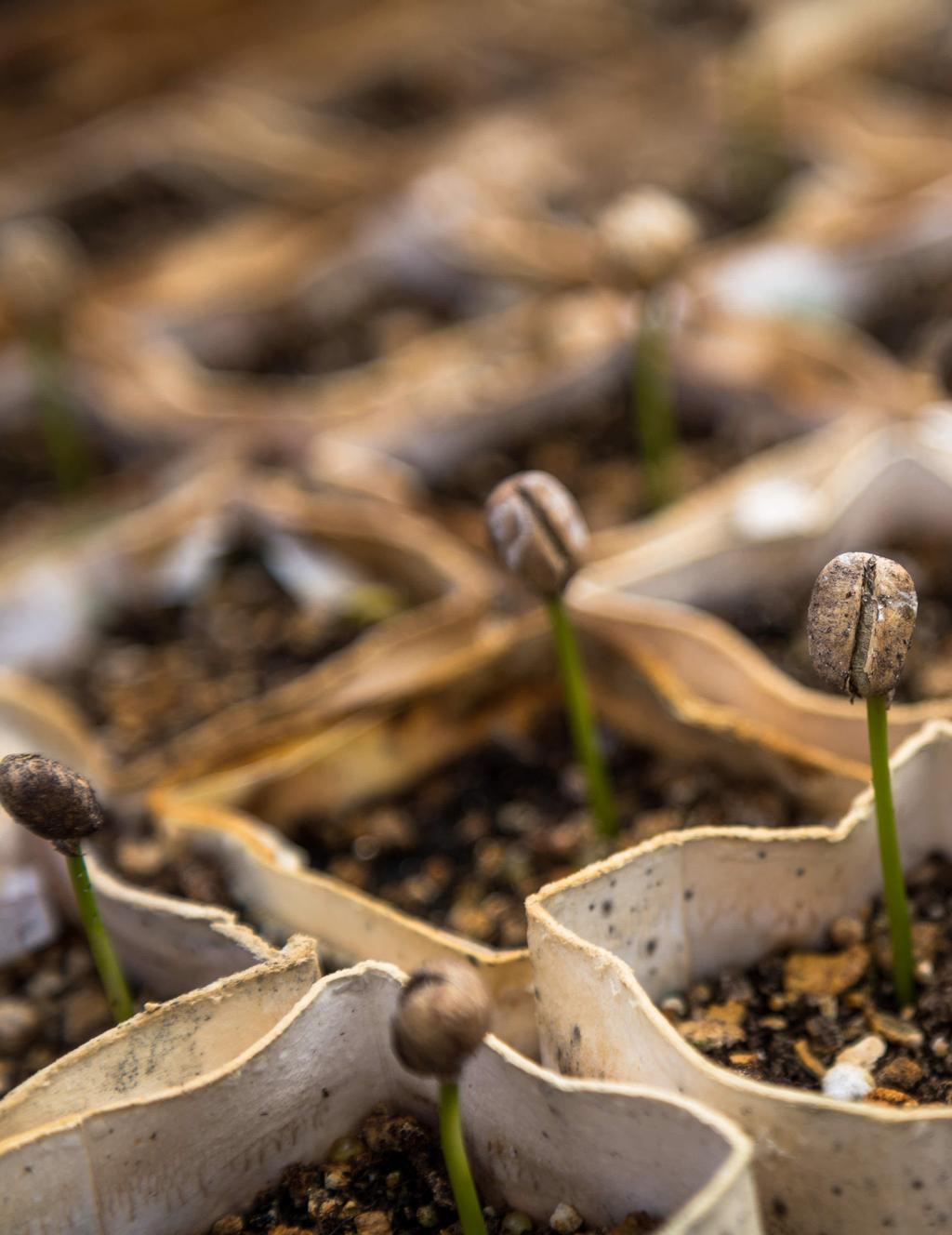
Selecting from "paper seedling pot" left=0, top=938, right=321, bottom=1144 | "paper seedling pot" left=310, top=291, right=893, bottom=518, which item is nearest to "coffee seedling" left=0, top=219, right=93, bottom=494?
"paper seedling pot" left=310, top=291, right=893, bottom=518

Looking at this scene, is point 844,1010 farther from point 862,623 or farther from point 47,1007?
point 47,1007

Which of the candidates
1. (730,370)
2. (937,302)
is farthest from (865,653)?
(937,302)

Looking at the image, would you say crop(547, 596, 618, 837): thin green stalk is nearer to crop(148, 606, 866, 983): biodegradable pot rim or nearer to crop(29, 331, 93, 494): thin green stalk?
crop(148, 606, 866, 983): biodegradable pot rim

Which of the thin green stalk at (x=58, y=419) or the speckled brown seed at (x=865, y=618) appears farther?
the thin green stalk at (x=58, y=419)

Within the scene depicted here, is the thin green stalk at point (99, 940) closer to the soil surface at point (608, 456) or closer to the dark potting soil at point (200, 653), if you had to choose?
the dark potting soil at point (200, 653)

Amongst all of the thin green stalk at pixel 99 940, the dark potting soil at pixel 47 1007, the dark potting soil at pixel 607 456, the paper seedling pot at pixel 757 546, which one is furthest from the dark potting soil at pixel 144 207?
the thin green stalk at pixel 99 940

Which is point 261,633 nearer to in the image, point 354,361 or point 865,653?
point 354,361
